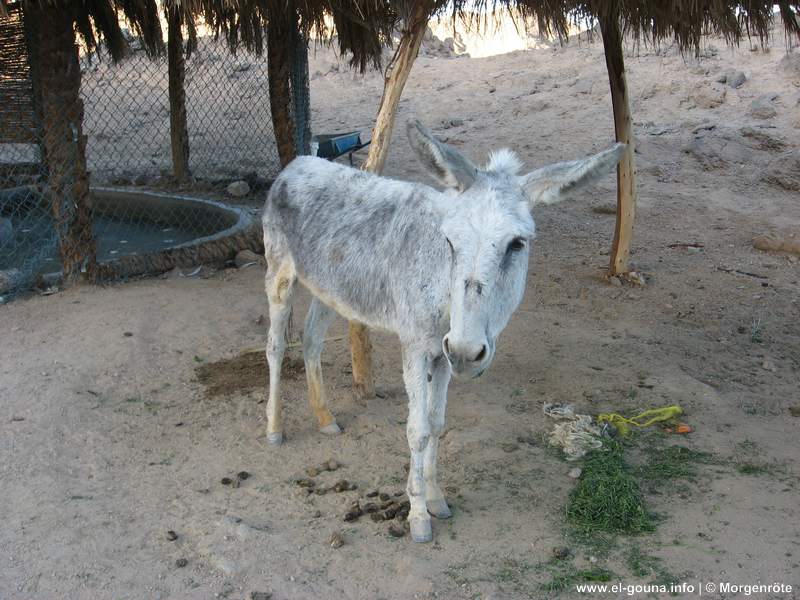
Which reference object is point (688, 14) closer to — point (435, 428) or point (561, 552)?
point (435, 428)

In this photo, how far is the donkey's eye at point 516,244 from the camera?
2.82 m

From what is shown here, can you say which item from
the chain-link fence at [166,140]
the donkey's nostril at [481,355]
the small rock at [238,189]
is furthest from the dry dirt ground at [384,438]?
the chain-link fence at [166,140]

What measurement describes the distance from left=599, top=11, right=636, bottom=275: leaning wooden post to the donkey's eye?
4.48 meters

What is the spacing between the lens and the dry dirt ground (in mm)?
3199

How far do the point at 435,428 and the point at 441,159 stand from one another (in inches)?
51.6

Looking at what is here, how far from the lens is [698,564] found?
3139 mm

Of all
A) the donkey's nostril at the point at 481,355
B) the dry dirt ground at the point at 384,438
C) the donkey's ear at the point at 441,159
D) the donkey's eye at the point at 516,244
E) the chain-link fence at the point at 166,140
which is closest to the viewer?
the donkey's nostril at the point at 481,355

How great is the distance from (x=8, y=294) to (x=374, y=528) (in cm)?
434

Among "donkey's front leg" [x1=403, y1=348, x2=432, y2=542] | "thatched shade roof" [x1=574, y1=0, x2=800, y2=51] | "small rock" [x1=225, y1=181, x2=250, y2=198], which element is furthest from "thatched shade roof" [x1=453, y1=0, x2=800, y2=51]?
"small rock" [x1=225, y1=181, x2=250, y2=198]

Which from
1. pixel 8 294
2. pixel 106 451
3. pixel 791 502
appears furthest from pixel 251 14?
pixel 791 502

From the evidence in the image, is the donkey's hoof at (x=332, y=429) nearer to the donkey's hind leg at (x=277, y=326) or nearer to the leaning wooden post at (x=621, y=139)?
the donkey's hind leg at (x=277, y=326)

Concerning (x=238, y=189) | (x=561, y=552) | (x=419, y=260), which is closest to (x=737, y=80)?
(x=238, y=189)

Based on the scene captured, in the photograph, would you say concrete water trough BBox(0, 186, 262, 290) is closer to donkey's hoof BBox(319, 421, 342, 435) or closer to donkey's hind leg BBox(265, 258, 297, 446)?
donkey's hind leg BBox(265, 258, 297, 446)

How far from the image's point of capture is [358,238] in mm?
3865
